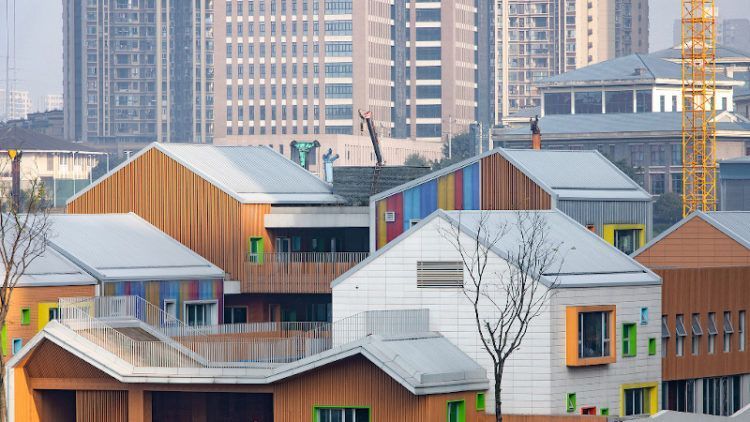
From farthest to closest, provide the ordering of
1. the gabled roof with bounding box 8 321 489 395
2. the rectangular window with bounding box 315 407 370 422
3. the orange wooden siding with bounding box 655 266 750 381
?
the orange wooden siding with bounding box 655 266 750 381 < the rectangular window with bounding box 315 407 370 422 < the gabled roof with bounding box 8 321 489 395

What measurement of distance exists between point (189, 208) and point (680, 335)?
28.1 meters

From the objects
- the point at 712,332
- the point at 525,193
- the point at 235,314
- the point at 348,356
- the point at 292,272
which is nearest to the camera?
the point at 348,356

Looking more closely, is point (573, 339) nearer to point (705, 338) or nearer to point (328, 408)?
point (328, 408)

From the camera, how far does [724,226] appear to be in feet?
297

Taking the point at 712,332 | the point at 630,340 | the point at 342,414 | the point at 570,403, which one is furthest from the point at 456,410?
the point at 712,332

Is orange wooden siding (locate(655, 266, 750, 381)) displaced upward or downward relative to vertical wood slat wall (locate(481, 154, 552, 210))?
downward

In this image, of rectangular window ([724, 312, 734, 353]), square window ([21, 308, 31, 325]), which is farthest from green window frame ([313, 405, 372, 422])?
rectangular window ([724, 312, 734, 353])

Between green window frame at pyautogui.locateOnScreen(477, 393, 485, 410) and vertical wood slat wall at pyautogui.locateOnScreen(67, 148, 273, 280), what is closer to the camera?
green window frame at pyautogui.locateOnScreen(477, 393, 485, 410)

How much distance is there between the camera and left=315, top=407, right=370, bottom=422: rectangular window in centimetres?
6819

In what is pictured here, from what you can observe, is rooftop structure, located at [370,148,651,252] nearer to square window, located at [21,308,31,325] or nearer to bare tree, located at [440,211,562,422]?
bare tree, located at [440,211,562,422]

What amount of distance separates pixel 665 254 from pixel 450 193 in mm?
11231

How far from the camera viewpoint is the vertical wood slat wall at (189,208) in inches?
3720

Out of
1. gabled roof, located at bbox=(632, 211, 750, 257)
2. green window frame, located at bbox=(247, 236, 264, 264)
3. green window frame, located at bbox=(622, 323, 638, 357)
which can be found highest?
gabled roof, located at bbox=(632, 211, 750, 257)

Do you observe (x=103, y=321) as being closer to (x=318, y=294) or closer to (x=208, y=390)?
(x=208, y=390)
